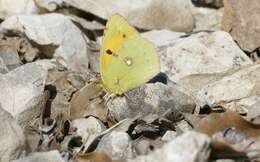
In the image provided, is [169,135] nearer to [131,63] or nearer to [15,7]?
[131,63]

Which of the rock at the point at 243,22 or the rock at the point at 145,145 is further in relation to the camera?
the rock at the point at 243,22

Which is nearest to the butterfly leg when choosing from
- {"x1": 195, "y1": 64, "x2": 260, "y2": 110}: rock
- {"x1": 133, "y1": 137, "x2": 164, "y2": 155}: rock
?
{"x1": 195, "y1": 64, "x2": 260, "y2": 110}: rock

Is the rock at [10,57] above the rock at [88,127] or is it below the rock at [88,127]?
above

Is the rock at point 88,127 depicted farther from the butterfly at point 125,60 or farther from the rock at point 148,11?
the rock at point 148,11

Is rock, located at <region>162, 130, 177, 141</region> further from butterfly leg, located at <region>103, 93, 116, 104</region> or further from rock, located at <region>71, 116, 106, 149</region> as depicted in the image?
butterfly leg, located at <region>103, 93, 116, 104</region>

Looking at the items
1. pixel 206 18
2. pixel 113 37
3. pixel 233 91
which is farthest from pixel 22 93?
pixel 206 18

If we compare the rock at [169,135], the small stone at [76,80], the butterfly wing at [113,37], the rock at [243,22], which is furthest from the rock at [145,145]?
the rock at [243,22]
